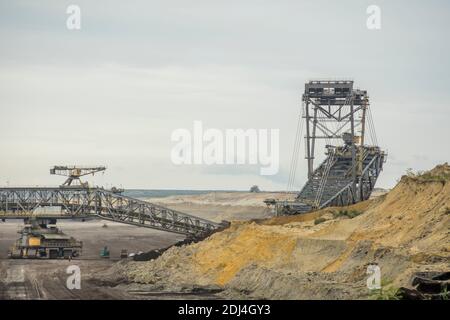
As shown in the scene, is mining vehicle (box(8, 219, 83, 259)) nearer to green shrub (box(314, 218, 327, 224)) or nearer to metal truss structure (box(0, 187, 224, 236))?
metal truss structure (box(0, 187, 224, 236))

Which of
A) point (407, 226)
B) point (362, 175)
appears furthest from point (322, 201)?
point (407, 226)

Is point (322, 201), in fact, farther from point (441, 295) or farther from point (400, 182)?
point (441, 295)

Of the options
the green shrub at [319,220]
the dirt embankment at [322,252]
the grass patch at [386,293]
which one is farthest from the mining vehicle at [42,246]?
the grass patch at [386,293]

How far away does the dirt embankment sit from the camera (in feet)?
208

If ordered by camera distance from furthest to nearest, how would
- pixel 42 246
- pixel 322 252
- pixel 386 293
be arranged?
pixel 42 246, pixel 322 252, pixel 386 293

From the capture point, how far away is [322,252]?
75.3 metres

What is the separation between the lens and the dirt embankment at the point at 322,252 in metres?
63.2

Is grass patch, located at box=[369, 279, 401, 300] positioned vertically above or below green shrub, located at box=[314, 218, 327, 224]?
below

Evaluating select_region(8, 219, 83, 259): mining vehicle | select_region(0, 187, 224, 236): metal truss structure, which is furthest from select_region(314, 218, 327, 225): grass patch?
select_region(8, 219, 83, 259): mining vehicle

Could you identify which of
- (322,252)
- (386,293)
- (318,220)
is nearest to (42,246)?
(318,220)

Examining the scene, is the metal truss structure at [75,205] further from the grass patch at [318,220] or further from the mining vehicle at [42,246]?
the grass patch at [318,220]

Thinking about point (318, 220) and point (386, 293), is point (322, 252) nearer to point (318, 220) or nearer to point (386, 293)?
→ point (318, 220)

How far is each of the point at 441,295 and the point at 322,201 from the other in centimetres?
5305

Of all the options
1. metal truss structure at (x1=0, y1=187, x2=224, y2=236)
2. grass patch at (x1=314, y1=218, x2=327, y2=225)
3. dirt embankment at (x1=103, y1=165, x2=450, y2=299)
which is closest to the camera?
dirt embankment at (x1=103, y1=165, x2=450, y2=299)
